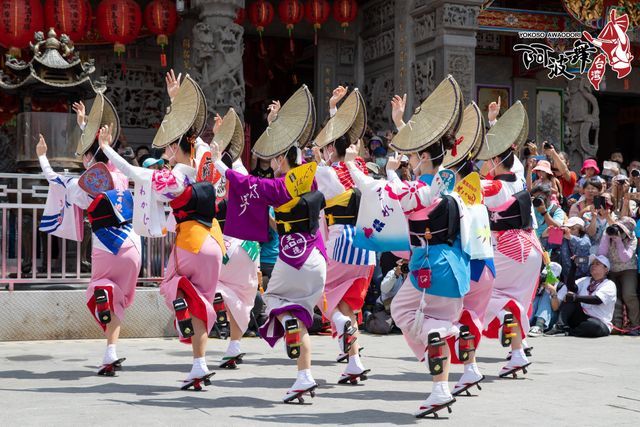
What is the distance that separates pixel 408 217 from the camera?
19.7 ft

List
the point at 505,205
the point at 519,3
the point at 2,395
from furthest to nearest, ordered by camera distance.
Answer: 1. the point at 519,3
2. the point at 505,205
3. the point at 2,395

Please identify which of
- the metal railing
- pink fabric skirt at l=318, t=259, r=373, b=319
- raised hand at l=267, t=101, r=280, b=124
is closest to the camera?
raised hand at l=267, t=101, r=280, b=124

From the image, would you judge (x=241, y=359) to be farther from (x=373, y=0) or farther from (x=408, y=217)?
(x=373, y=0)

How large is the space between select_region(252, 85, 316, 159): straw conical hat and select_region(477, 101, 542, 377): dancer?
1.71m

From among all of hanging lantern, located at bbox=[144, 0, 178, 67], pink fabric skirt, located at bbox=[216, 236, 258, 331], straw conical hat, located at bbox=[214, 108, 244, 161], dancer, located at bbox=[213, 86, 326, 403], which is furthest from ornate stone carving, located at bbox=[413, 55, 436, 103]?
dancer, located at bbox=[213, 86, 326, 403]

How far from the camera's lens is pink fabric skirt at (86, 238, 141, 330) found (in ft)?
23.9

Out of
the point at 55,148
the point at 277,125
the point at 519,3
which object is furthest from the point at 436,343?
the point at 519,3

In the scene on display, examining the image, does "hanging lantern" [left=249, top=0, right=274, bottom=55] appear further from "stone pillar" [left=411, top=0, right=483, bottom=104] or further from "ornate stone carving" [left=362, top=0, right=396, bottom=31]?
"stone pillar" [left=411, top=0, right=483, bottom=104]

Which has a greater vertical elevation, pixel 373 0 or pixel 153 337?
pixel 373 0

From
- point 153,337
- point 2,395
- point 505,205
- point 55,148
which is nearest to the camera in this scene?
point 2,395

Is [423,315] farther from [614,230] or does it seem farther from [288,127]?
[614,230]

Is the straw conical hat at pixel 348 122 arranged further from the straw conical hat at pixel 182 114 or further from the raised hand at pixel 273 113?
the straw conical hat at pixel 182 114

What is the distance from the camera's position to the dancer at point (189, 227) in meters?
6.47

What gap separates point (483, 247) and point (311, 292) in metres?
1.17
